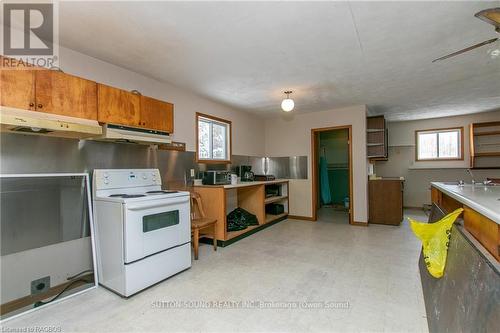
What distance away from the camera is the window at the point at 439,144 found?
6090 millimetres

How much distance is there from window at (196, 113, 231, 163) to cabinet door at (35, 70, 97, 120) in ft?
5.98

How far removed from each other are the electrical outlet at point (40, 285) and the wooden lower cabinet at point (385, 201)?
522 cm

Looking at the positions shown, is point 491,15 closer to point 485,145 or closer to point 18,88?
point 18,88

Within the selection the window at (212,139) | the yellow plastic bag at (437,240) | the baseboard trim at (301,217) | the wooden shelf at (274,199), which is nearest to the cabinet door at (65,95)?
the window at (212,139)

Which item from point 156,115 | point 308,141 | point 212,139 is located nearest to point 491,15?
point 156,115

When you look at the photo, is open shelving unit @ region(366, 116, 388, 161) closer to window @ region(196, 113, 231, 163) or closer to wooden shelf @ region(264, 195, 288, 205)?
wooden shelf @ region(264, 195, 288, 205)

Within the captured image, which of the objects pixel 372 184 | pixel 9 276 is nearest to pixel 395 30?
pixel 372 184

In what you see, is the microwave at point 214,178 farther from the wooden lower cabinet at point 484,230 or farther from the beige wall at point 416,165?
the beige wall at point 416,165

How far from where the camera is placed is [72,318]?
75.8 inches

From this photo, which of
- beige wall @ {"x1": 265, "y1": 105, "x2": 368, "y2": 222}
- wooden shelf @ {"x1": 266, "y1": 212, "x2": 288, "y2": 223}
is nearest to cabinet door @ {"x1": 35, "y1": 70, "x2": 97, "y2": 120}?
wooden shelf @ {"x1": 266, "y1": 212, "x2": 288, "y2": 223}

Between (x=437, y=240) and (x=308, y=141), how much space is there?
385cm

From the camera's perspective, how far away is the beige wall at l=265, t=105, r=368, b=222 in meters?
4.85

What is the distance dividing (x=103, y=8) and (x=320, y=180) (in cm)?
611

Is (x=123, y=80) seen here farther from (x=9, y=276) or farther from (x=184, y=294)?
(x=184, y=294)
